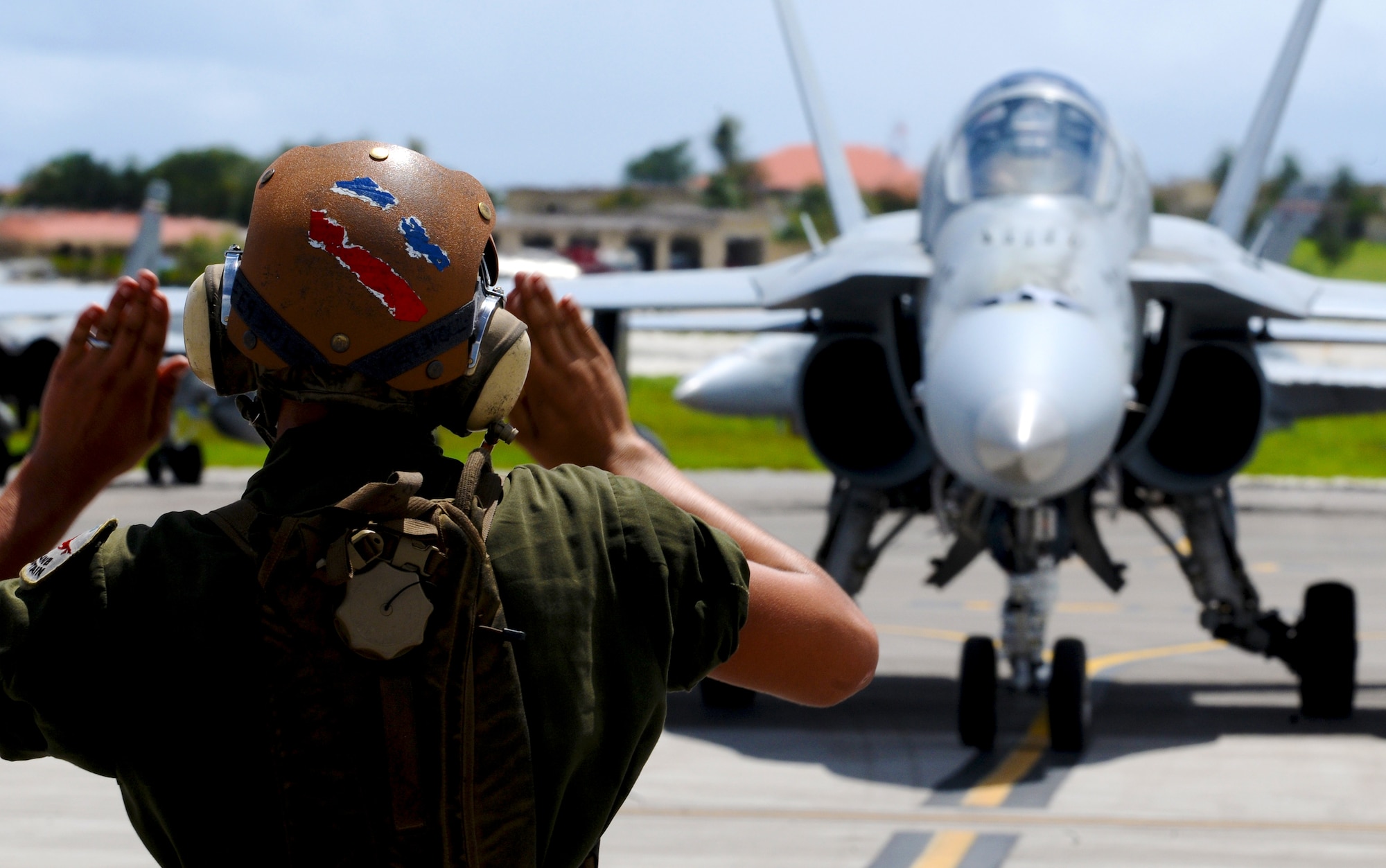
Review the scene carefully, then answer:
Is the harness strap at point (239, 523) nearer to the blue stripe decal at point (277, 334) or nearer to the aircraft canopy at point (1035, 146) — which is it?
the blue stripe decal at point (277, 334)

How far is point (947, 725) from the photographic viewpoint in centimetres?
961

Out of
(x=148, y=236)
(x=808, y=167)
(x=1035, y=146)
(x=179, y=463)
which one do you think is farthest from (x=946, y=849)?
(x=808, y=167)

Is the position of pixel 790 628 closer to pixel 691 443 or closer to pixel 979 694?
pixel 979 694

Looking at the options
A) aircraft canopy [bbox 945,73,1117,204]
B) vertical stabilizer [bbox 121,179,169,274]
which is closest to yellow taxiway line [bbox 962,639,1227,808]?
aircraft canopy [bbox 945,73,1117,204]

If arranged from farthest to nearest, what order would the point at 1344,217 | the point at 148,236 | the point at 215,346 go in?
1. the point at 1344,217
2. the point at 148,236
3. the point at 215,346

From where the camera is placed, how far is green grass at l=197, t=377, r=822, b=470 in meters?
34.4

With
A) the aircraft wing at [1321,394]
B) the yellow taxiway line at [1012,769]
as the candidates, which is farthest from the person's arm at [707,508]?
the aircraft wing at [1321,394]

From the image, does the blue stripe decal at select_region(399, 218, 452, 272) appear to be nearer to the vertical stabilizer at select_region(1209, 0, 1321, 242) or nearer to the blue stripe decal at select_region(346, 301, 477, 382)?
the blue stripe decal at select_region(346, 301, 477, 382)

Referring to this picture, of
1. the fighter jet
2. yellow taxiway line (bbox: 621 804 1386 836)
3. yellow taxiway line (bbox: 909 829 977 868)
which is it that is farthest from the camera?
the fighter jet

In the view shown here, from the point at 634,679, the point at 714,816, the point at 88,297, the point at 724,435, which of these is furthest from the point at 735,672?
the point at 724,435

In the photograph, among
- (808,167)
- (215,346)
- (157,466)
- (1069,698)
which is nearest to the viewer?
(215,346)

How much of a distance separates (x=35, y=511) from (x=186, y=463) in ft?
79.0

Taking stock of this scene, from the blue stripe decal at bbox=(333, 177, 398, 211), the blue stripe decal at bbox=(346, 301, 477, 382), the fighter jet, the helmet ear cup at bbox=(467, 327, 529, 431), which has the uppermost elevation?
the blue stripe decal at bbox=(333, 177, 398, 211)

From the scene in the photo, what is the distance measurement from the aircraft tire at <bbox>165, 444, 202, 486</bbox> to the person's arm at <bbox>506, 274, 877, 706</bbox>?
23780 mm
